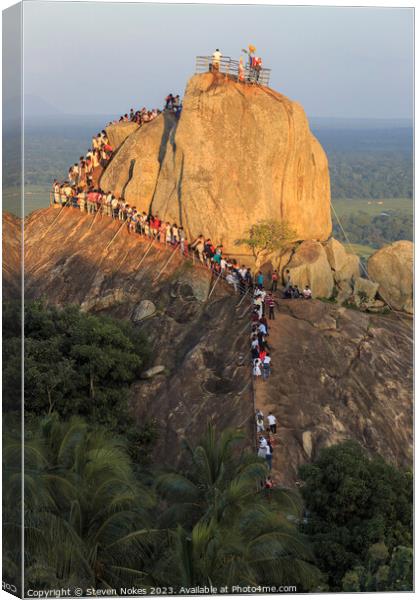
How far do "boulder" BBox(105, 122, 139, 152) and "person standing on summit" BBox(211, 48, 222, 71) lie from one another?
20.2ft

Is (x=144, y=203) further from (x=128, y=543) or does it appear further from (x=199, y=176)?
(x=128, y=543)

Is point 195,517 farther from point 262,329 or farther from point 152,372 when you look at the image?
point 152,372

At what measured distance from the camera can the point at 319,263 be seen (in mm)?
45156

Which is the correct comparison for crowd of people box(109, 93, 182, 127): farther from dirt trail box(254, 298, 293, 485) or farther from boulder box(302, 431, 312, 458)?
boulder box(302, 431, 312, 458)

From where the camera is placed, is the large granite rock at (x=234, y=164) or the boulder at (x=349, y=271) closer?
the large granite rock at (x=234, y=164)

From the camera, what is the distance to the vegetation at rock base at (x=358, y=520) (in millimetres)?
30969

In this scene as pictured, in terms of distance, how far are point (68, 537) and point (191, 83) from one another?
714 inches

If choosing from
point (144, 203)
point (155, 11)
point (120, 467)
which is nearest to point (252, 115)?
point (144, 203)

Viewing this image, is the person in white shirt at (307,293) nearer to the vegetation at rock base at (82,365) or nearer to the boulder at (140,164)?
the vegetation at rock base at (82,365)

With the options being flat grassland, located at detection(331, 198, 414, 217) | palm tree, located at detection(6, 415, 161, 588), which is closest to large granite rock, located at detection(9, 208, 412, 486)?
flat grassland, located at detection(331, 198, 414, 217)

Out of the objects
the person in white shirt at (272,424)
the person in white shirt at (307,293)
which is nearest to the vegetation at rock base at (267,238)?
the person in white shirt at (307,293)

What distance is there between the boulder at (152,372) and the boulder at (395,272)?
7426 mm

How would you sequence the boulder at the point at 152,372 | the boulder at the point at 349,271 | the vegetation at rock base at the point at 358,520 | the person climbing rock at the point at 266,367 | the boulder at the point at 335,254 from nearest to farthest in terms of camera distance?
the vegetation at rock base at the point at 358,520, the person climbing rock at the point at 266,367, the boulder at the point at 152,372, the boulder at the point at 349,271, the boulder at the point at 335,254

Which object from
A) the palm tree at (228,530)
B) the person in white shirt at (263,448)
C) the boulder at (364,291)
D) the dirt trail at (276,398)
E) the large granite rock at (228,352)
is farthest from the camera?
the boulder at (364,291)
